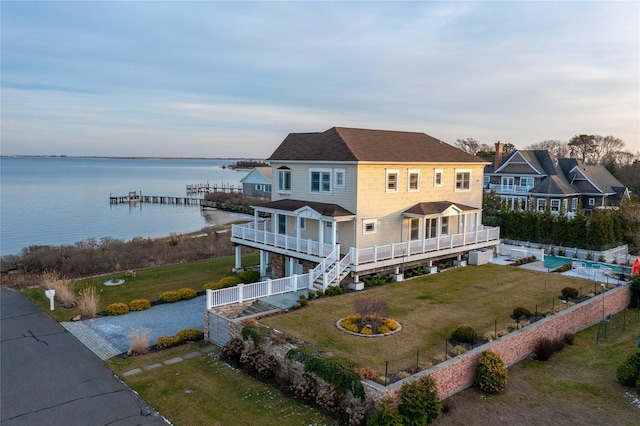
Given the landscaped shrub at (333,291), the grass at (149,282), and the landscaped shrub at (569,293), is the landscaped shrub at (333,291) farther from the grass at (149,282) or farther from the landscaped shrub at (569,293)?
the landscaped shrub at (569,293)

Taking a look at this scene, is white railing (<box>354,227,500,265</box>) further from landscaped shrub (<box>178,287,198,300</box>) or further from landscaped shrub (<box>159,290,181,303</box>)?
landscaped shrub (<box>159,290,181,303</box>)

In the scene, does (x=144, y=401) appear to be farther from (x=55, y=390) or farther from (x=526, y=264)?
(x=526, y=264)

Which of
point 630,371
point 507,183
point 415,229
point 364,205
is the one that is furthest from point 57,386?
point 507,183

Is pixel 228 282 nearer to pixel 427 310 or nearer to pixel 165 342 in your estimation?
pixel 165 342

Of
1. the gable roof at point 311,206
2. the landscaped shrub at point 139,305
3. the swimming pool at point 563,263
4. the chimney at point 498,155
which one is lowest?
the landscaped shrub at point 139,305

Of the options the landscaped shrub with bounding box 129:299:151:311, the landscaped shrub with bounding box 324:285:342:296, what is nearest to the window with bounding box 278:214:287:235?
the landscaped shrub with bounding box 324:285:342:296

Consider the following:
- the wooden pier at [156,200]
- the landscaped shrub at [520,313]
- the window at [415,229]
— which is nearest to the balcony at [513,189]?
the window at [415,229]

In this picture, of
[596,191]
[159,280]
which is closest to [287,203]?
[159,280]
